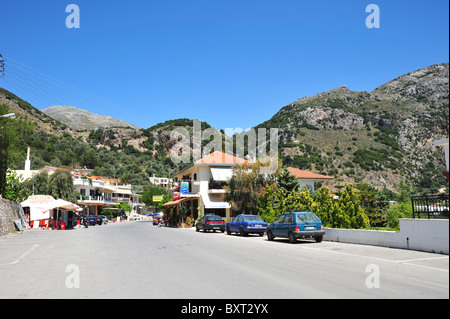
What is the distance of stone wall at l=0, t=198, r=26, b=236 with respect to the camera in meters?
30.5

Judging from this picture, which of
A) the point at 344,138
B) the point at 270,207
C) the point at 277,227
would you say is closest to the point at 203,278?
the point at 277,227

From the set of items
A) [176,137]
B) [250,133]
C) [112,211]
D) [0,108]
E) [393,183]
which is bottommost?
[112,211]

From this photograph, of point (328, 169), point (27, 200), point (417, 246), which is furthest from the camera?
point (328, 169)

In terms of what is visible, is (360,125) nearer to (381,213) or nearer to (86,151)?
(381,213)

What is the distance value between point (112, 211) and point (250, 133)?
3811 cm

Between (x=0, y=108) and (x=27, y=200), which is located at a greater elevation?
(x=0, y=108)

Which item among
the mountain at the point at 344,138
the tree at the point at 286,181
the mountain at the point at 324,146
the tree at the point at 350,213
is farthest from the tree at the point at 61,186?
the mountain at the point at 344,138

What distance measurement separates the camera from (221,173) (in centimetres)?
4316

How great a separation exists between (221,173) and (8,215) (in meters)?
22.2

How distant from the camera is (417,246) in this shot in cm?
1247

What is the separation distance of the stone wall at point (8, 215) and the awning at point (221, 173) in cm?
2088

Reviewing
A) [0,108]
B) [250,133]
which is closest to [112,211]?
[250,133]

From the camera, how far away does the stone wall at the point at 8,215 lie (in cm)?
3052
